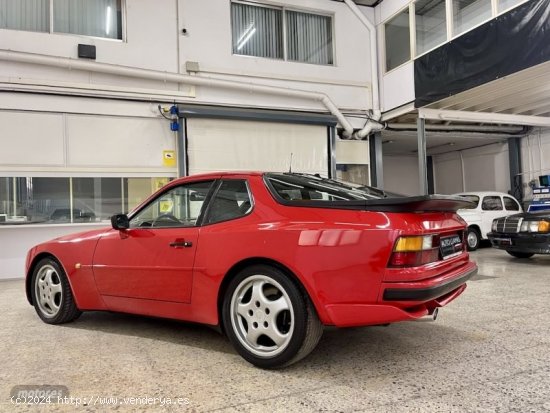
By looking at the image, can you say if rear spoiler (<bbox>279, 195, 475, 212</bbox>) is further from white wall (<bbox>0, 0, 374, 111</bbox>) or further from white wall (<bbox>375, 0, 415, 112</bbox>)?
white wall (<bbox>375, 0, 415, 112</bbox>)

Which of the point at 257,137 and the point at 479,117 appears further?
the point at 479,117

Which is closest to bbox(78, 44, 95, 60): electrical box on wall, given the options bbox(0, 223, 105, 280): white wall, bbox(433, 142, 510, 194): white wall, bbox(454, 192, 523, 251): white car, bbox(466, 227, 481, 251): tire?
bbox(0, 223, 105, 280): white wall

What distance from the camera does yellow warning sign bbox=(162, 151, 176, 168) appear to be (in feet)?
27.5

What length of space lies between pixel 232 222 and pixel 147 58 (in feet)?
21.5

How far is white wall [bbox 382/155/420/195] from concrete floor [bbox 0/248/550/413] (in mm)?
12303

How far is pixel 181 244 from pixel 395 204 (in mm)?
1566

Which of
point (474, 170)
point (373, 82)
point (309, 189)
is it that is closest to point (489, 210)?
point (373, 82)

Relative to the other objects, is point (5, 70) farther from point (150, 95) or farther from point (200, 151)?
point (200, 151)

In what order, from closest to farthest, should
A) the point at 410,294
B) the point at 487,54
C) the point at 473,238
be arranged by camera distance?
the point at 410,294 < the point at 487,54 < the point at 473,238

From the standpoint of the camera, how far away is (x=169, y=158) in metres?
8.43

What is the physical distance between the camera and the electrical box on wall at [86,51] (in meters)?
7.70

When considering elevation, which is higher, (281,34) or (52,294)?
(281,34)

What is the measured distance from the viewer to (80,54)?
Answer: 25.3ft

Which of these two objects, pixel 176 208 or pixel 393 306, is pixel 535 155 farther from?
pixel 176 208
